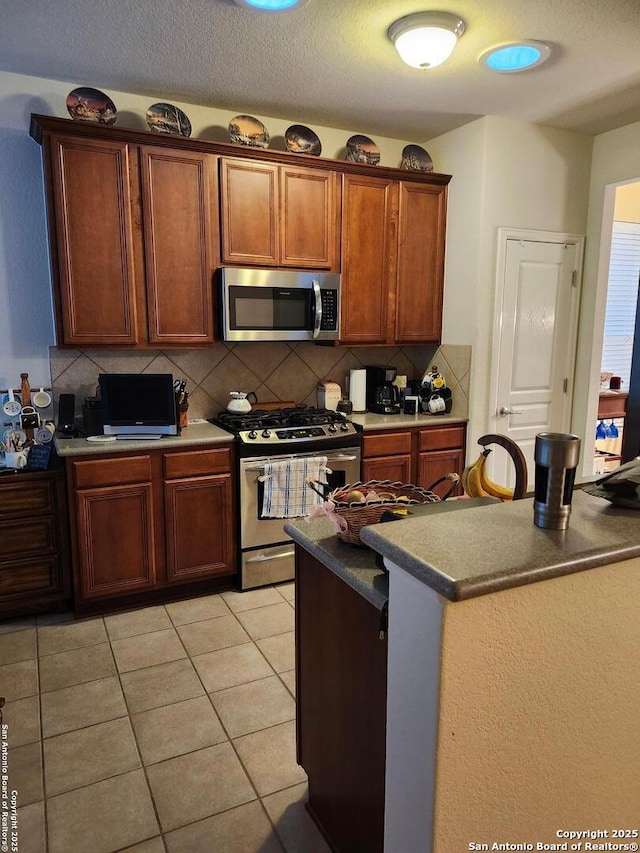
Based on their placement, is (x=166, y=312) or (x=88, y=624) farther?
(x=166, y=312)

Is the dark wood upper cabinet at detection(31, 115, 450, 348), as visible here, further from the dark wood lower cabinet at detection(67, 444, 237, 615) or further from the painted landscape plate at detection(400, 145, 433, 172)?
the dark wood lower cabinet at detection(67, 444, 237, 615)

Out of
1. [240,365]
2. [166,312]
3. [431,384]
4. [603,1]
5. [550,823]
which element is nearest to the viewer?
[550,823]

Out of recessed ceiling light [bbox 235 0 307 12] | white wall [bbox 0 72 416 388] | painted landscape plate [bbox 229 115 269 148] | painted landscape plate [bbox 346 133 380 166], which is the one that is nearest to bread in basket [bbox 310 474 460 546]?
recessed ceiling light [bbox 235 0 307 12]

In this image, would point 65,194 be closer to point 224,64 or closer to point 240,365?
point 224,64

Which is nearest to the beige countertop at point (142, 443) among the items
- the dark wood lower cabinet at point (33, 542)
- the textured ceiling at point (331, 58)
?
the dark wood lower cabinet at point (33, 542)

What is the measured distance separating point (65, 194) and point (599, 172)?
3383 mm

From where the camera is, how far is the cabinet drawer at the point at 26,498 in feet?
9.46

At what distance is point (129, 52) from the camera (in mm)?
2734

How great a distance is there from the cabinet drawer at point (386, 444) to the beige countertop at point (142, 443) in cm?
88

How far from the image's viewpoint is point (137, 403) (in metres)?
3.17

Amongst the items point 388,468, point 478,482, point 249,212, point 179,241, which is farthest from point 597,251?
point 478,482

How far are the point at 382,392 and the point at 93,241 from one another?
2052mm

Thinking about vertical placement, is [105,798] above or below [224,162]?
below

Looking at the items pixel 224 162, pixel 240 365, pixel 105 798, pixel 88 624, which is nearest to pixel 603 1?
pixel 224 162
